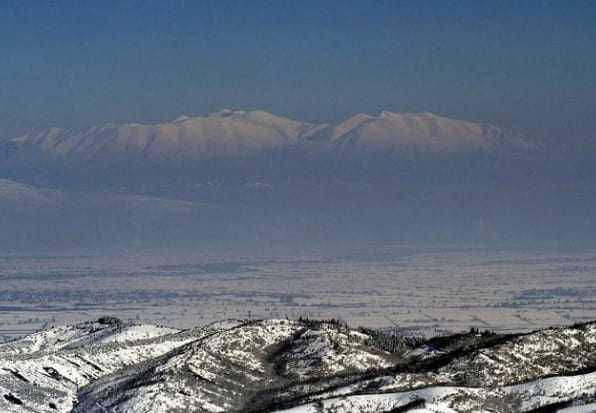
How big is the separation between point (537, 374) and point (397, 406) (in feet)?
40.9

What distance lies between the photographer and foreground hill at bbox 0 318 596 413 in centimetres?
7788

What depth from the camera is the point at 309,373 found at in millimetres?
90125

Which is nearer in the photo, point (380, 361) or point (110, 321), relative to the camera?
point (380, 361)

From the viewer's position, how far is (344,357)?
9175 cm

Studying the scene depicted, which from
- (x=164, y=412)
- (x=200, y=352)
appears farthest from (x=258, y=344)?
(x=164, y=412)

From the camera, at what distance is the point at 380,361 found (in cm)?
9250

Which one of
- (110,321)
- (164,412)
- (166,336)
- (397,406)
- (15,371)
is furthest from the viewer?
(110,321)

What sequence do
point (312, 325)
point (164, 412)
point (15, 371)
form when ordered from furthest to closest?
point (312, 325), point (15, 371), point (164, 412)

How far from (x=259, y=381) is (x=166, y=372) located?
226 inches

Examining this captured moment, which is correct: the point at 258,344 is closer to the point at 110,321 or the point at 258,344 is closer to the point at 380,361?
the point at 380,361

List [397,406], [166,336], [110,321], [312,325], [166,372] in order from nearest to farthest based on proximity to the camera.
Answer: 1. [397,406]
2. [166,372]
3. [312,325]
4. [166,336]
5. [110,321]

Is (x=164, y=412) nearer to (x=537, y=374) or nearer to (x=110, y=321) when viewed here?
(x=537, y=374)

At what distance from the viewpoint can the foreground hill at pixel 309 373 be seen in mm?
77875

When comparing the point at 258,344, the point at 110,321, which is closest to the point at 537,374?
the point at 258,344
